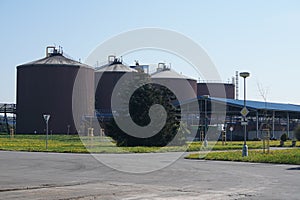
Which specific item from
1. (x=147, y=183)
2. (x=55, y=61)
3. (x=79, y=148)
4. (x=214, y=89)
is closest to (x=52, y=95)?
(x=55, y=61)

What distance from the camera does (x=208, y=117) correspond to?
74.6 meters

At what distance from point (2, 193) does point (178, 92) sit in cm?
7066

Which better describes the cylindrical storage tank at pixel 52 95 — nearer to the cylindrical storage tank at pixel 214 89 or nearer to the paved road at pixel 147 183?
the cylindrical storage tank at pixel 214 89

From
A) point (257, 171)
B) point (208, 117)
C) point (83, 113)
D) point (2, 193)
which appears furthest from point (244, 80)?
point (83, 113)

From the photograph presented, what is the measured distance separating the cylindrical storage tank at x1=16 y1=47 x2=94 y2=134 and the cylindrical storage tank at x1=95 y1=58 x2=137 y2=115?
5226 mm

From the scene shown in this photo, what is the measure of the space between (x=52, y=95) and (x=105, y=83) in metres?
13.9

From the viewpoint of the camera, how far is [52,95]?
76.0 metres

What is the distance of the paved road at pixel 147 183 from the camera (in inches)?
542

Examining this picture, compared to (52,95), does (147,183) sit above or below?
→ below

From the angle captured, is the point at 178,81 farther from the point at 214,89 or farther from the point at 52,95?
the point at 214,89

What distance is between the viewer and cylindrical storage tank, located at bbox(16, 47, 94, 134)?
Result: 75875 millimetres

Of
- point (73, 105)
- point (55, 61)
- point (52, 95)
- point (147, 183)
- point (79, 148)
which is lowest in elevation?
point (79, 148)

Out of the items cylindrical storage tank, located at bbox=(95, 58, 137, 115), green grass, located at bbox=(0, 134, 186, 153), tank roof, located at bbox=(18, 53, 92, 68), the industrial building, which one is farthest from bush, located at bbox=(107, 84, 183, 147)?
cylindrical storage tank, located at bbox=(95, 58, 137, 115)

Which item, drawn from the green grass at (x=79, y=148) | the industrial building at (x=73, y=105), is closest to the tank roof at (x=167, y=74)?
the industrial building at (x=73, y=105)
